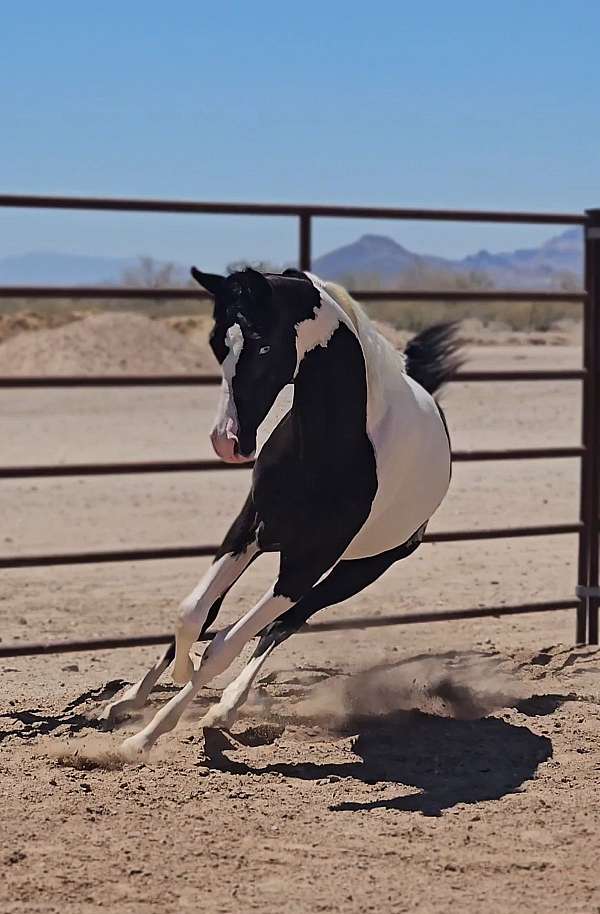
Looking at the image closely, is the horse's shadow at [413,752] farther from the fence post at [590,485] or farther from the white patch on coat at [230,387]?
the fence post at [590,485]

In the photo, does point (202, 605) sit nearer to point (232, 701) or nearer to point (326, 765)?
point (232, 701)

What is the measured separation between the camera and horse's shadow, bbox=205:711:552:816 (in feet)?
12.5

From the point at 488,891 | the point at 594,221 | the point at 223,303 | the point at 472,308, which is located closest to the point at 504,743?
the point at 488,891

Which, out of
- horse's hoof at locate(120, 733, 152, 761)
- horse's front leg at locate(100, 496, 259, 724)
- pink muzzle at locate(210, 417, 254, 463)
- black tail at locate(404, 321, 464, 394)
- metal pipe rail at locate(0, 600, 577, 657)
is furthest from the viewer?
metal pipe rail at locate(0, 600, 577, 657)

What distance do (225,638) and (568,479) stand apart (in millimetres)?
8276

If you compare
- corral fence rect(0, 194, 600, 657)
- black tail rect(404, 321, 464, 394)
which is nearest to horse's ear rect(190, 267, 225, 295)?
corral fence rect(0, 194, 600, 657)

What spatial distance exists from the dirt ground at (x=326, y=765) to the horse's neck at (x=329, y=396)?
3.13 ft

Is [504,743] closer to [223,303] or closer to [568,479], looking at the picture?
[223,303]

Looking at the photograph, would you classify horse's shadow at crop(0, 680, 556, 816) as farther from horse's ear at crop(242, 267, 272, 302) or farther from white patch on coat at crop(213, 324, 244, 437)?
horse's ear at crop(242, 267, 272, 302)

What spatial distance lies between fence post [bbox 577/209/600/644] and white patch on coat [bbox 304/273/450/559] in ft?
5.00

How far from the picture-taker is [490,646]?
582 cm

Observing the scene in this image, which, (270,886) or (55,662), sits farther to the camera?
(55,662)

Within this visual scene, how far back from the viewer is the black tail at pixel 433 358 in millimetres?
4977

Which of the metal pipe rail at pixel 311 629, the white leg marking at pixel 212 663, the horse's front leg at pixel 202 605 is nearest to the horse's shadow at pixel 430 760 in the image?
the white leg marking at pixel 212 663
